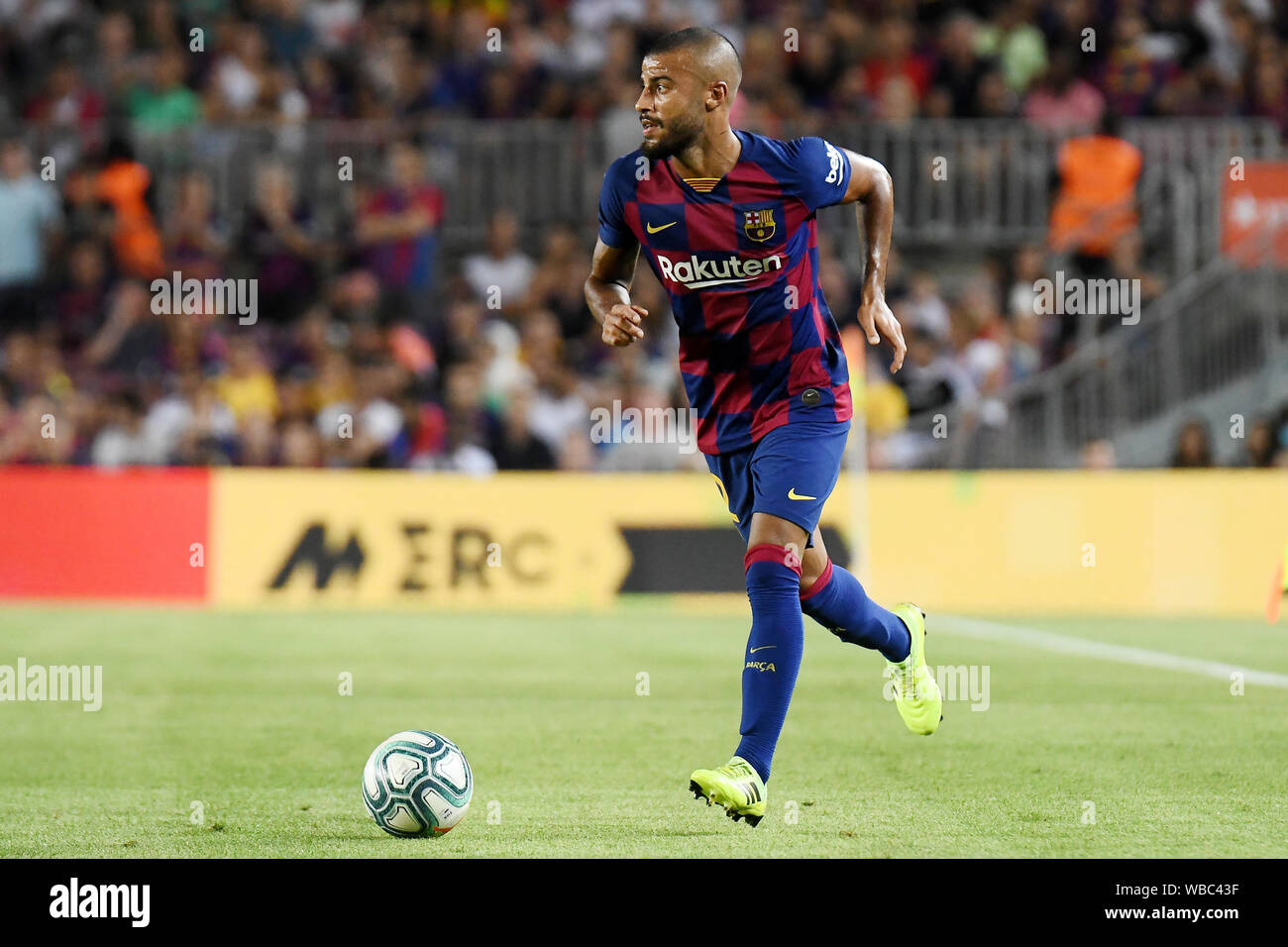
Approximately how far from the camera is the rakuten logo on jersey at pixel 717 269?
6473mm

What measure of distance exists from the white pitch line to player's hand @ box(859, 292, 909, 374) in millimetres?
4504

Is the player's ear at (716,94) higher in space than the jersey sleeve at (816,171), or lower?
higher

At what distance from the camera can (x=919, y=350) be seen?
17672mm

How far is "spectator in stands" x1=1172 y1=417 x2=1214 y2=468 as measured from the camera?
637 inches

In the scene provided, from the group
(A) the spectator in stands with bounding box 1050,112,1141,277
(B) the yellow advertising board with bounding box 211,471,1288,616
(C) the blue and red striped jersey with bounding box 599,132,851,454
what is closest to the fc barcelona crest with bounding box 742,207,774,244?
(C) the blue and red striped jersey with bounding box 599,132,851,454

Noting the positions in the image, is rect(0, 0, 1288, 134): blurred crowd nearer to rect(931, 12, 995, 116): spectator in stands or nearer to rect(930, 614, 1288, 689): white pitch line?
rect(931, 12, 995, 116): spectator in stands

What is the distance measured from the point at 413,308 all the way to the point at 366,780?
1333 centimetres

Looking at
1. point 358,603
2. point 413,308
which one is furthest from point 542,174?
point 358,603

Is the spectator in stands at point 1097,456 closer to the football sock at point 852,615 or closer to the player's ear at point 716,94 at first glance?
the football sock at point 852,615

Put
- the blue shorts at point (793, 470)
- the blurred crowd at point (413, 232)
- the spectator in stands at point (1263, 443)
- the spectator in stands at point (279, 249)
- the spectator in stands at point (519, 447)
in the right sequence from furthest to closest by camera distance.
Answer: the spectator in stands at point (279, 249), the blurred crowd at point (413, 232), the spectator in stands at point (519, 447), the spectator in stands at point (1263, 443), the blue shorts at point (793, 470)

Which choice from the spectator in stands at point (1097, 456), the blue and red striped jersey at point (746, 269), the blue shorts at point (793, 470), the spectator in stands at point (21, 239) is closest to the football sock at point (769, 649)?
the blue shorts at point (793, 470)

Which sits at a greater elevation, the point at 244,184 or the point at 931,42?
the point at 931,42

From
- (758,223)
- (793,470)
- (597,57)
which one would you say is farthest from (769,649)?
(597,57)

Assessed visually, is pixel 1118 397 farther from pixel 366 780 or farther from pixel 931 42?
pixel 366 780
